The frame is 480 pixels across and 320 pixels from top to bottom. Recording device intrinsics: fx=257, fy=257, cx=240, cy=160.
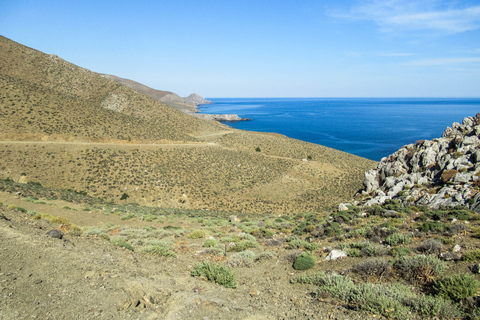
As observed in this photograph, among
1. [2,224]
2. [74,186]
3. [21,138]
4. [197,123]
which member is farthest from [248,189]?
[197,123]

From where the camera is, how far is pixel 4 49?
58.5 m

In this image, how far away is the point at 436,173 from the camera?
24531 mm

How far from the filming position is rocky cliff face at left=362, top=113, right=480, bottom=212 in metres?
19.3

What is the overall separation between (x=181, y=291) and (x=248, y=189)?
31.3 metres

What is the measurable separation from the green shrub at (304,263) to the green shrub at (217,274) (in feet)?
9.06

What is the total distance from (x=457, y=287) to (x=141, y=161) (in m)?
38.6

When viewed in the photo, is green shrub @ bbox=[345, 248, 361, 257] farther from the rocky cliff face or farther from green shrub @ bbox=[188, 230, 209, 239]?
the rocky cliff face

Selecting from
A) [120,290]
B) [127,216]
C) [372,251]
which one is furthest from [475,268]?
[127,216]

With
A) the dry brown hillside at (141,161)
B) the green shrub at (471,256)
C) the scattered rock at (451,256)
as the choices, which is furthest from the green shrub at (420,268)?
the dry brown hillside at (141,161)

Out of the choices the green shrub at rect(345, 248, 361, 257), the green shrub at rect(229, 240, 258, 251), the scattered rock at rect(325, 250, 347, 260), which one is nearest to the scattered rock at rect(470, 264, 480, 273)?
the green shrub at rect(345, 248, 361, 257)

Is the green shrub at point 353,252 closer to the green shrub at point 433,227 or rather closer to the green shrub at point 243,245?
the green shrub at point 433,227

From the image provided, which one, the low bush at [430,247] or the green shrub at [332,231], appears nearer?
the low bush at [430,247]

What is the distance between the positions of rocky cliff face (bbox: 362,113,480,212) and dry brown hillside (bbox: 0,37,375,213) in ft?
27.3

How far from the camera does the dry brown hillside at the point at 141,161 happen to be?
32.6 metres
